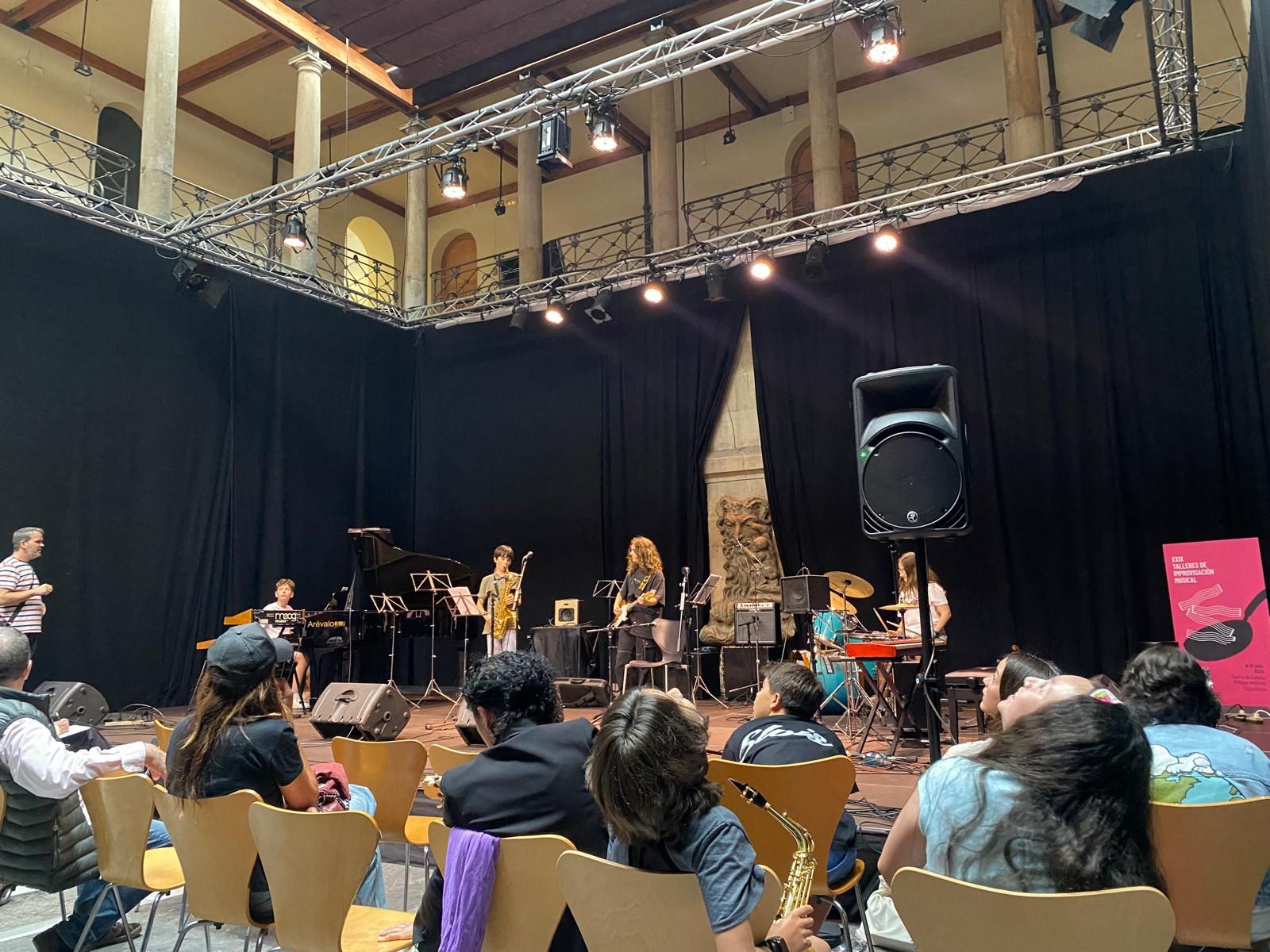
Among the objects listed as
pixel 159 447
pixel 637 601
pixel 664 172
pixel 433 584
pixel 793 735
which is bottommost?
pixel 793 735

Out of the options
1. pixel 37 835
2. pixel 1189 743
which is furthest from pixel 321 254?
pixel 1189 743

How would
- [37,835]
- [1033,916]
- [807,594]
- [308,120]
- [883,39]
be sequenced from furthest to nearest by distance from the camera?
[308,120]
[807,594]
[883,39]
[37,835]
[1033,916]

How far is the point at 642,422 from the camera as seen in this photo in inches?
417

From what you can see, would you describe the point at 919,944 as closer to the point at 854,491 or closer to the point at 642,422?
the point at 854,491

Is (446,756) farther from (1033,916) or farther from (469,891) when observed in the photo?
(1033,916)

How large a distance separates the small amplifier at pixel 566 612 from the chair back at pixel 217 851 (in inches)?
289

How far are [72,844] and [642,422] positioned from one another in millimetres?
8191

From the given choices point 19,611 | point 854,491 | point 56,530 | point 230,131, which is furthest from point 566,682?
point 230,131

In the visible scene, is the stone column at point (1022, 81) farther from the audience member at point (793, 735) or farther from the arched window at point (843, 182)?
the audience member at point (793, 735)

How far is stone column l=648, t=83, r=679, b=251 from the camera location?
1017 cm

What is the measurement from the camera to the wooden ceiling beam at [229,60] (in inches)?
422

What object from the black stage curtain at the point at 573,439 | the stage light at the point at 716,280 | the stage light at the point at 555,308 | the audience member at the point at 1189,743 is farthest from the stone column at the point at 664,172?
the audience member at the point at 1189,743

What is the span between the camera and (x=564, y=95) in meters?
6.69

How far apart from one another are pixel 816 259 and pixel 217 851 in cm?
766
